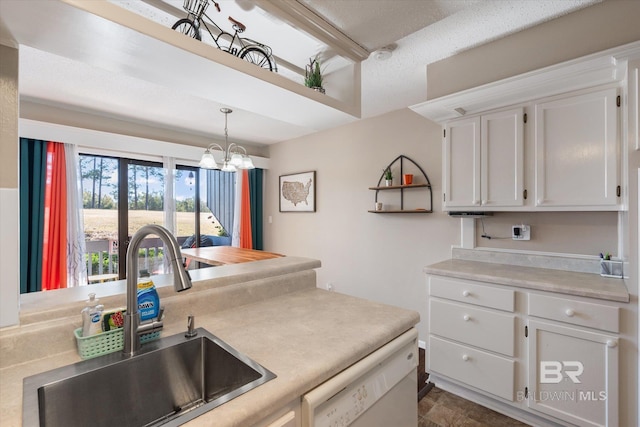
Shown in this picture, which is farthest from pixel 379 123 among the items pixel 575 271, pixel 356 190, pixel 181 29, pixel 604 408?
pixel 604 408

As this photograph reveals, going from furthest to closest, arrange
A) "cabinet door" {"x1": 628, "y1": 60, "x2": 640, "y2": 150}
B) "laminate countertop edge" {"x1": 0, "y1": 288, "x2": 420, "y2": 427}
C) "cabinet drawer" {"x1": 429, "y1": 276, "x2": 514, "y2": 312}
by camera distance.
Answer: "cabinet drawer" {"x1": 429, "y1": 276, "x2": 514, "y2": 312}
"cabinet door" {"x1": 628, "y1": 60, "x2": 640, "y2": 150}
"laminate countertop edge" {"x1": 0, "y1": 288, "x2": 420, "y2": 427}

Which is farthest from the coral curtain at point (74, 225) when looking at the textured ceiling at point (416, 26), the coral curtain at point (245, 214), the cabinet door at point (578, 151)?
the cabinet door at point (578, 151)

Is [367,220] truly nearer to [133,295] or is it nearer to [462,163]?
[462,163]

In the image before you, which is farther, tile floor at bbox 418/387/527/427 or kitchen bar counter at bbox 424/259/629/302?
tile floor at bbox 418/387/527/427

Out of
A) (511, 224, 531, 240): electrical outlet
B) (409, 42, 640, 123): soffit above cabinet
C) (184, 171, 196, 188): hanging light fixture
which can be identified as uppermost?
(409, 42, 640, 123): soffit above cabinet

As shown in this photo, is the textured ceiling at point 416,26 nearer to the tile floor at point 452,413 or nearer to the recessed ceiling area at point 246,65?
the recessed ceiling area at point 246,65

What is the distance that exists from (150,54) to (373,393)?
1.36 m

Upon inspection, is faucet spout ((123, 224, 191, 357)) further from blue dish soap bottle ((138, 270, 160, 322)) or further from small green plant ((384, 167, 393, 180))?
small green plant ((384, 167, 393, 180))

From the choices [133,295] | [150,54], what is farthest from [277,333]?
[150,54]

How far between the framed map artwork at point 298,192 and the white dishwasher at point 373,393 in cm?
304

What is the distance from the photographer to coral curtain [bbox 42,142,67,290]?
309cm

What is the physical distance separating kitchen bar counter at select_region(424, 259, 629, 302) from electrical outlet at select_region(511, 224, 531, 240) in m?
0.24

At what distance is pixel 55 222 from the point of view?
10.2 feet

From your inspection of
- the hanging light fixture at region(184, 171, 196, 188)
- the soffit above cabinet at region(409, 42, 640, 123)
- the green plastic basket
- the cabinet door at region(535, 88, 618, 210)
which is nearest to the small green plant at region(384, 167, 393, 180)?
the soffit above cabinet at region(409, 42, 640, 123)
